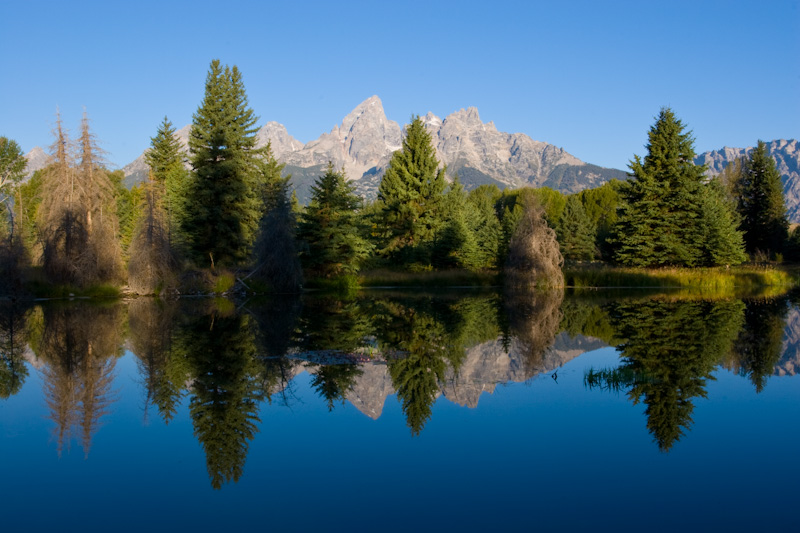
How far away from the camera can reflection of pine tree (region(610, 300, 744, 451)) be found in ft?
25.4

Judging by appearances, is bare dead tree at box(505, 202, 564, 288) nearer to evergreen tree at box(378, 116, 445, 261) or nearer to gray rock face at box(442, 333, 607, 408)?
evergreen tree at box(378, 116, 445, 261)

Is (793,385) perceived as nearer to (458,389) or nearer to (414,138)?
(458,389)

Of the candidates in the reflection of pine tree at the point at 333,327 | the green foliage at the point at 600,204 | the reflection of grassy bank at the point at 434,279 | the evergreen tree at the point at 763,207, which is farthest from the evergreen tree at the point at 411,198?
the green foliage at the point at 600,204

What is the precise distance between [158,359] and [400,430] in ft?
19.8

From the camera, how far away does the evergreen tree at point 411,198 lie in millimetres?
45328

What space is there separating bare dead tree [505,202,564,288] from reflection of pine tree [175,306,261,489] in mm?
21286

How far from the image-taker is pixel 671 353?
38.4ft

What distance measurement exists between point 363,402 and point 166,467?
3.11 meters

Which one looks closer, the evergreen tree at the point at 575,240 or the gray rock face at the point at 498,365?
the gray rock face at the point at 498,365

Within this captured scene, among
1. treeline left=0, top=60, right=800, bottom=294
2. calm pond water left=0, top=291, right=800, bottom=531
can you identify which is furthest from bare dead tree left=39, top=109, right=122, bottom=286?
calm pond water left=0, top=291, right=800, bottom=531

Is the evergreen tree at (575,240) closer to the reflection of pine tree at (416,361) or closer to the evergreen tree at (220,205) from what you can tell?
the evergreen tree at (220,205)

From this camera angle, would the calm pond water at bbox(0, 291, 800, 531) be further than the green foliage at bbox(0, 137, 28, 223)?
No

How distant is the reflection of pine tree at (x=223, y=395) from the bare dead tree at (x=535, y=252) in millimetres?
21286

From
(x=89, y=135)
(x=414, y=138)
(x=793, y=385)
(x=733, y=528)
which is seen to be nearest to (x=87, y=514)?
(x=733, y=528)
